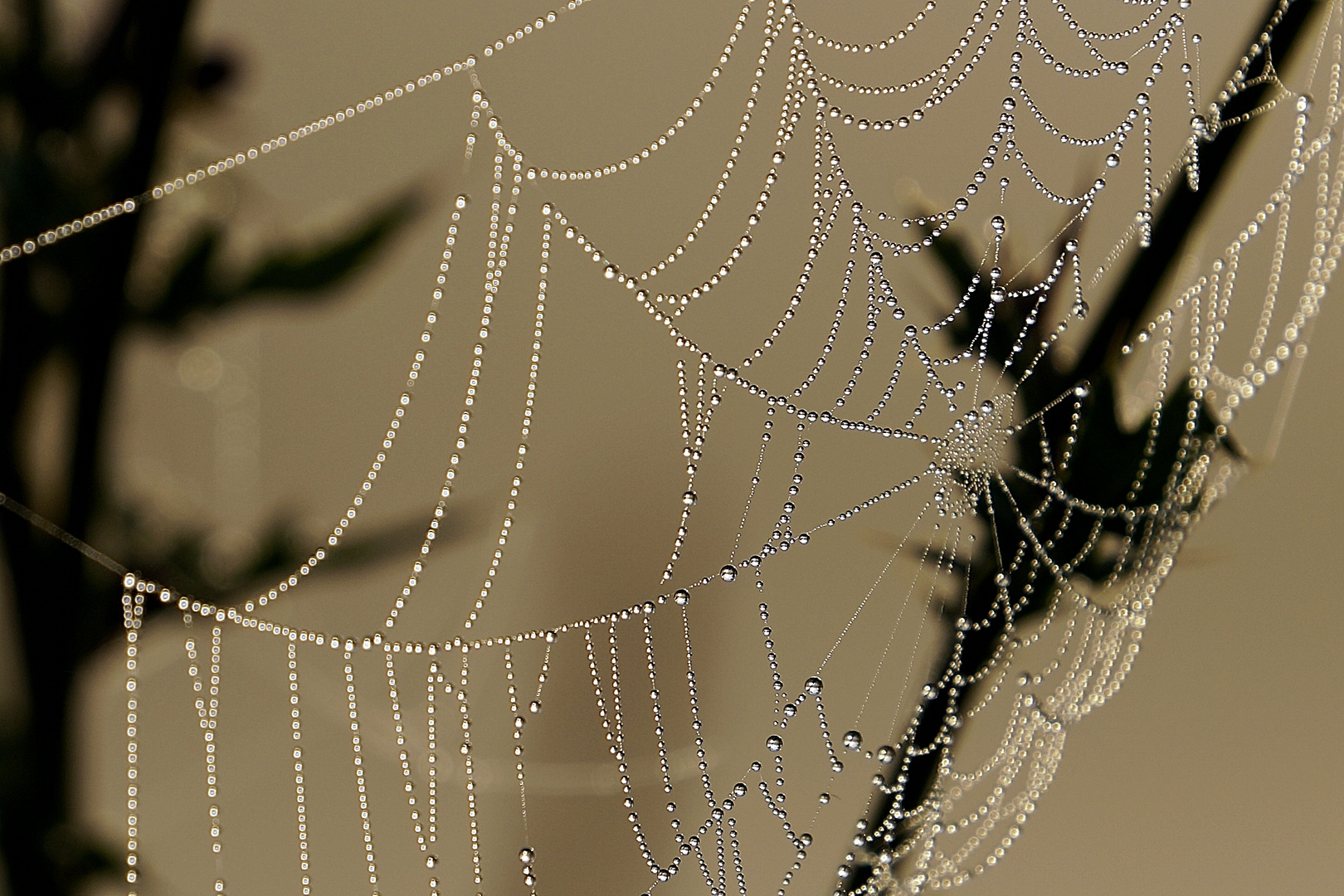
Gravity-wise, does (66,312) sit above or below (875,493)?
above

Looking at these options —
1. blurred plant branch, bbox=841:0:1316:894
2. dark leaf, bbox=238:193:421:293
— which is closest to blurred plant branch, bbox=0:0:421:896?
dark leaf, bbox=238:193:421:293

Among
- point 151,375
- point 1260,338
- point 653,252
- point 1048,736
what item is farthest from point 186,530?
point 1260,338

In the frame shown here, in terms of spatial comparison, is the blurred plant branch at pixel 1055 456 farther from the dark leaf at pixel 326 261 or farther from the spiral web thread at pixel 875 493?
the dark leaf at pixel 326 261

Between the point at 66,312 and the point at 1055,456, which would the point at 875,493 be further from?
the point at 66,312

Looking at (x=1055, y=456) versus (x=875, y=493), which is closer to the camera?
(x=1055, y=456)

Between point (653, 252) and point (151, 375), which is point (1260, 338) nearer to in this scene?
point (653, 252)

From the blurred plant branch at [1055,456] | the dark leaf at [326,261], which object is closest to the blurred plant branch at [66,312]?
the dark leaf at [326,261]

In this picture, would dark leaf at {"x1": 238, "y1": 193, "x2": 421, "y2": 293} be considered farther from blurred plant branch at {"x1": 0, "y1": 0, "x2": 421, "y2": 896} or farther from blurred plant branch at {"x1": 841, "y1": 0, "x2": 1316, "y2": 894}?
blurred plant branch at {"x1": 841, "y1": 0, "x2": 1316, "y2": 894}

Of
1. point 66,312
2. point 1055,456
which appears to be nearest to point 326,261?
point 66,312
